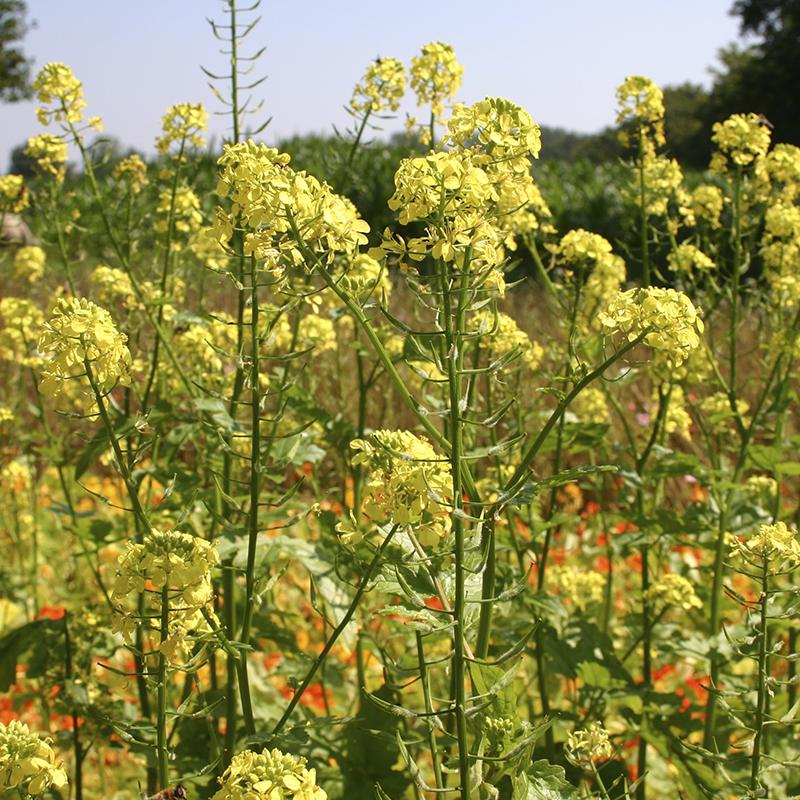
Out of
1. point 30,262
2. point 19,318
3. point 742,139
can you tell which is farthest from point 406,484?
point 30,262

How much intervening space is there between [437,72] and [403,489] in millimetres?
1886

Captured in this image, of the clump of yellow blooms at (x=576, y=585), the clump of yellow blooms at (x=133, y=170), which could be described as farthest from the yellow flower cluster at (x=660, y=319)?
the clump of yellow blooms at (x=133, y=170)

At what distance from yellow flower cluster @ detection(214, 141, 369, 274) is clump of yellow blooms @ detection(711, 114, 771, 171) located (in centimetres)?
234

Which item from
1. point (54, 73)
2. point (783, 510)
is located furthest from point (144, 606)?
point (783, 510)

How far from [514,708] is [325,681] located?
1.68 metres

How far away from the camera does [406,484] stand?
1833mm

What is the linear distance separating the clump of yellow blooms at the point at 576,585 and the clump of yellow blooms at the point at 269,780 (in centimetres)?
255

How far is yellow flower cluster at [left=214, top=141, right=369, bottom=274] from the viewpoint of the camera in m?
1.77

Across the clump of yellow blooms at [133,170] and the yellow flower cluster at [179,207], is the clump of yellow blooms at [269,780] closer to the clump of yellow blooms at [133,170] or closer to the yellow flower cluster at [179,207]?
the yellow flower cluster at [179,207]

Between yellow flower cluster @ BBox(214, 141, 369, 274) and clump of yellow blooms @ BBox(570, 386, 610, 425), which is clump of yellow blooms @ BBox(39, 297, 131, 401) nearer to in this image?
yellow flower cluster @ BBox(214, 141, 369, 274)

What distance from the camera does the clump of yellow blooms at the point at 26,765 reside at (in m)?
1.73

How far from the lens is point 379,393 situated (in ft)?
26.0

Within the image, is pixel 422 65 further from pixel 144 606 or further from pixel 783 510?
pixel 783 510

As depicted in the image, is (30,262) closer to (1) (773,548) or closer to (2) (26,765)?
(2) (26,765)
